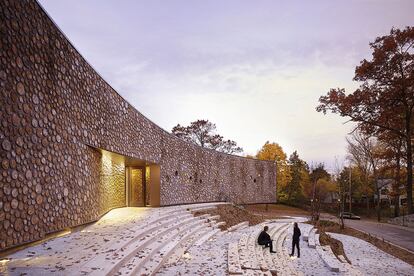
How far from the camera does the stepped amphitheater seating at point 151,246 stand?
18.2 ft

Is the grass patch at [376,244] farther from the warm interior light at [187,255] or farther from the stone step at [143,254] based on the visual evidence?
the warm interior light at [187,255]

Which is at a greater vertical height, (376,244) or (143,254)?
(143,254)

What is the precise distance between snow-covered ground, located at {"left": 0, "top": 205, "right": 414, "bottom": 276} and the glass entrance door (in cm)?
531

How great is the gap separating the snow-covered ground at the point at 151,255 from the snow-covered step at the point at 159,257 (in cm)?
2

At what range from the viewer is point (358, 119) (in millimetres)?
21812

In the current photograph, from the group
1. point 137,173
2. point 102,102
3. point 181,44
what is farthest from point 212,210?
point 181,44

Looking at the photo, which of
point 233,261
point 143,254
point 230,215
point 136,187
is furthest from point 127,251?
point 230,215

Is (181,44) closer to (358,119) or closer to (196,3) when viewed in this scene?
(196,3)

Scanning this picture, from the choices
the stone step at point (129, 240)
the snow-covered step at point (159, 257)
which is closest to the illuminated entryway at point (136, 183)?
the stone step at point (129, 240)

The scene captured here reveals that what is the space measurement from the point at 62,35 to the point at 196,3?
30.7 ft

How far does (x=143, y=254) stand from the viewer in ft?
22.5

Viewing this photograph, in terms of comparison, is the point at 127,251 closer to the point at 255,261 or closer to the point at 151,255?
the point at 151,255

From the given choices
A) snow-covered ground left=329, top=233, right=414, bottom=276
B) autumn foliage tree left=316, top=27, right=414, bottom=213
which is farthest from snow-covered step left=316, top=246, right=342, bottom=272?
autumn foliage tree left=316, top=27, right=414, bottom=213

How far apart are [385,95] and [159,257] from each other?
1961 centimetres
